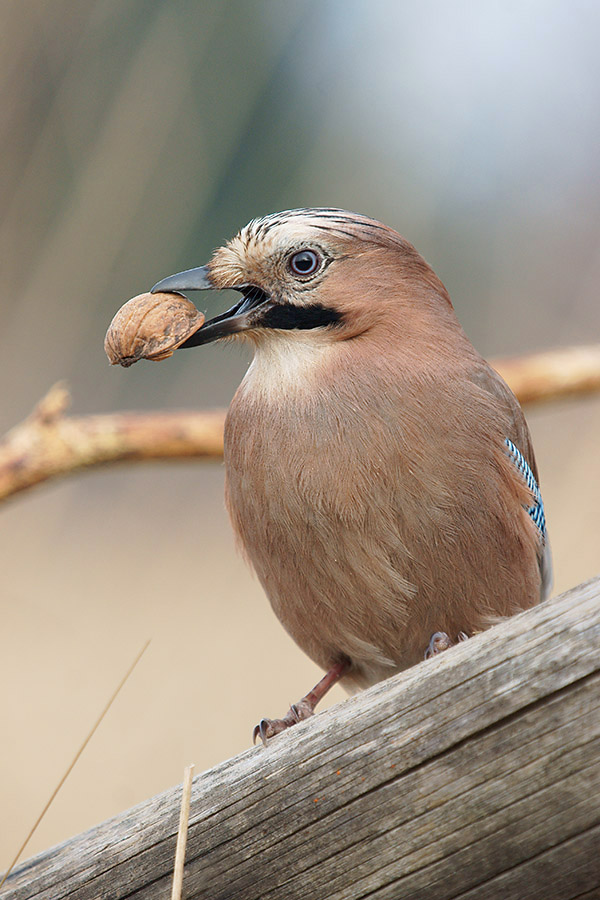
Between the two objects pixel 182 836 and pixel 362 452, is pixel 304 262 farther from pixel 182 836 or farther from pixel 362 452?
pixel 182 836

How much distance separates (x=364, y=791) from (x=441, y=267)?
12.6 feet

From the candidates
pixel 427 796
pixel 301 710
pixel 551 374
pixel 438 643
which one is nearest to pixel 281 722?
pixel 301 710

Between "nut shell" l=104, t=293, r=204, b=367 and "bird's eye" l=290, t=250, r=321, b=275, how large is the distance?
0.26m

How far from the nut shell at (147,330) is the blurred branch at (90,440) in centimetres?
116

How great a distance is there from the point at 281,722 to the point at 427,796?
0.94m

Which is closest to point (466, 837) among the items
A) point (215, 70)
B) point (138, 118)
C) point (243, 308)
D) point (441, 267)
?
point (243, 308)

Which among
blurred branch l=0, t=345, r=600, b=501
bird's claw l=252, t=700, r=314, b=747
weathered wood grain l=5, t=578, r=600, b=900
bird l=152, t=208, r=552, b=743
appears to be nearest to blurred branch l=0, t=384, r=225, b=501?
blurred branch l=0, t=345, r=600, b=501

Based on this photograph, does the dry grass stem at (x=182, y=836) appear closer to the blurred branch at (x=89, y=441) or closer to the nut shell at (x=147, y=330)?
the nut shell at (x=147, y=330)

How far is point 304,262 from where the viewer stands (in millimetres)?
2143

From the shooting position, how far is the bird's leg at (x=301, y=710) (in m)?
1.90

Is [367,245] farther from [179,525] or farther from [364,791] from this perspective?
[179,525]

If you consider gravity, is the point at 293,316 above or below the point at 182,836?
above

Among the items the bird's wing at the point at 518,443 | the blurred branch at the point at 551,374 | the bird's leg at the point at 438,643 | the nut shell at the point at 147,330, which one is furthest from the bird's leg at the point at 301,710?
the blurred branch at the point at 551,374

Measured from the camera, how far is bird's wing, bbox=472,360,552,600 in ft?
7.17
